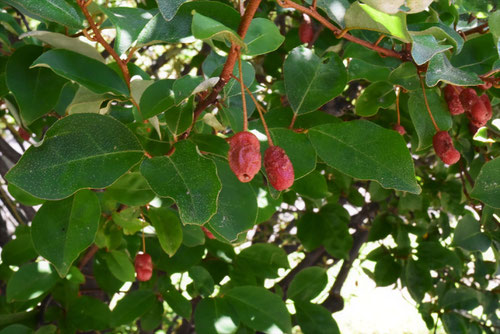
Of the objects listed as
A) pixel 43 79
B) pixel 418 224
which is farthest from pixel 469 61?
pixel 418 224

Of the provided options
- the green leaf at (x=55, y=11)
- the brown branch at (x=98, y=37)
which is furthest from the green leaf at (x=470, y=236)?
the green leaf at (x=55, y=11)

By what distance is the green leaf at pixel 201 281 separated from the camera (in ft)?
4.10

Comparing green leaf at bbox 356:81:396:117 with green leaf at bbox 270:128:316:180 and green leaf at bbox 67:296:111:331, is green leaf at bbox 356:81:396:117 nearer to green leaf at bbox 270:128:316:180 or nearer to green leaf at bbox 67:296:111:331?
green leaf at bbox 270:128:316:180

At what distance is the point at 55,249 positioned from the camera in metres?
0.76

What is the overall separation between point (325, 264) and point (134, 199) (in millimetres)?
1525

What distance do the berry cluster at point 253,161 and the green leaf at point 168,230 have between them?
13.5 inches

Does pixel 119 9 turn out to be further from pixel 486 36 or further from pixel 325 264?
pixel 325 264

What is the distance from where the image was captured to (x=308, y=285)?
1471 mm

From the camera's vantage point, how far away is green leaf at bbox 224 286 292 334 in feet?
3.92

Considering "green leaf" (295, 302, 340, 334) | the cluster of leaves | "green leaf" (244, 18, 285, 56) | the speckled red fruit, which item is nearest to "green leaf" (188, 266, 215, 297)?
the cluster of leaves

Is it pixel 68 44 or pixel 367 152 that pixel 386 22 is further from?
pixel 68 44

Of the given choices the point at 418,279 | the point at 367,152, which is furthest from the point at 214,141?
the point at 418,279

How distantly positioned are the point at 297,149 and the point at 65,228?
36 centimetres

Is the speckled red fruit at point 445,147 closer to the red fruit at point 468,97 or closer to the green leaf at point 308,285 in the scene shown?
the red fruit at point 468,97
